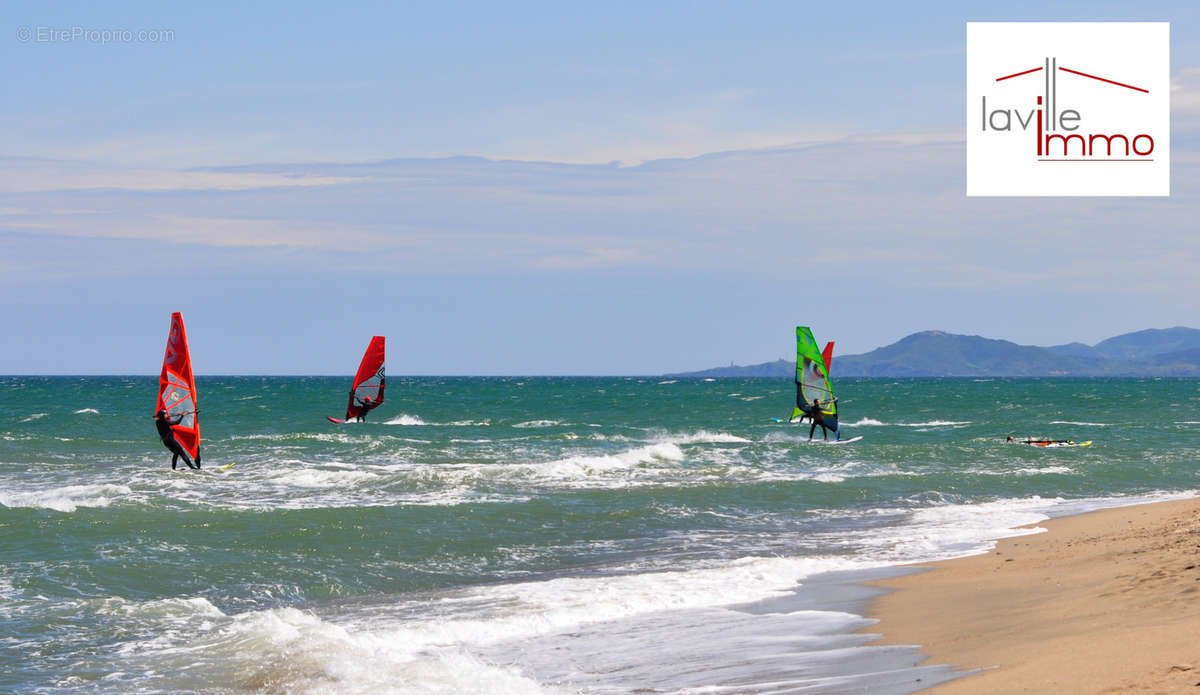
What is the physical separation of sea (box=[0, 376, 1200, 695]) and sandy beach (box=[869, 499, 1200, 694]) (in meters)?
0.47

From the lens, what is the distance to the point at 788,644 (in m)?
9.59

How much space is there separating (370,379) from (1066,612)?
3685 centimetres

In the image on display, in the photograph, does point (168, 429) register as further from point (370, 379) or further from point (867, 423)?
point (867, 423)

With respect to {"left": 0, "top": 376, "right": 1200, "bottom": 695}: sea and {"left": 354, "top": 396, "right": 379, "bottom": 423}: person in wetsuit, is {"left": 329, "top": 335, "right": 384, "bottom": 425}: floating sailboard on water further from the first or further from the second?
{"left": 0, "top": 376, "right": 1200, "bottom": 695}: sea

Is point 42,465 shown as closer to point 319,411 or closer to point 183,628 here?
point 183,628

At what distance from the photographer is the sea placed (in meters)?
9.22

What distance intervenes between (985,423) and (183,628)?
4636 cm

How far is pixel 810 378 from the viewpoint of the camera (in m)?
33.1

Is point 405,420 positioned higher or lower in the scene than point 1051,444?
lower

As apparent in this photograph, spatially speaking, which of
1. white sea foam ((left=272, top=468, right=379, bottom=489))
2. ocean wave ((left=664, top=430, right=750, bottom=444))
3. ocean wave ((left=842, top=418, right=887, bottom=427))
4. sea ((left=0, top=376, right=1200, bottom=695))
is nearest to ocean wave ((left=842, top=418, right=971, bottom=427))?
ocean wave ((left=842, top=418, right=887, bottom=427))

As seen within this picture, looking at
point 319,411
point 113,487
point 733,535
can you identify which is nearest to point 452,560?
point 733,535

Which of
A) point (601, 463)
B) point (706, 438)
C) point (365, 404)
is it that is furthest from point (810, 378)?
point (365, 404)

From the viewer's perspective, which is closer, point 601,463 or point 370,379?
point 601,463

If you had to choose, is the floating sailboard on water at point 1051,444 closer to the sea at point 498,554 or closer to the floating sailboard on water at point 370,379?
the sea at point 498,554
